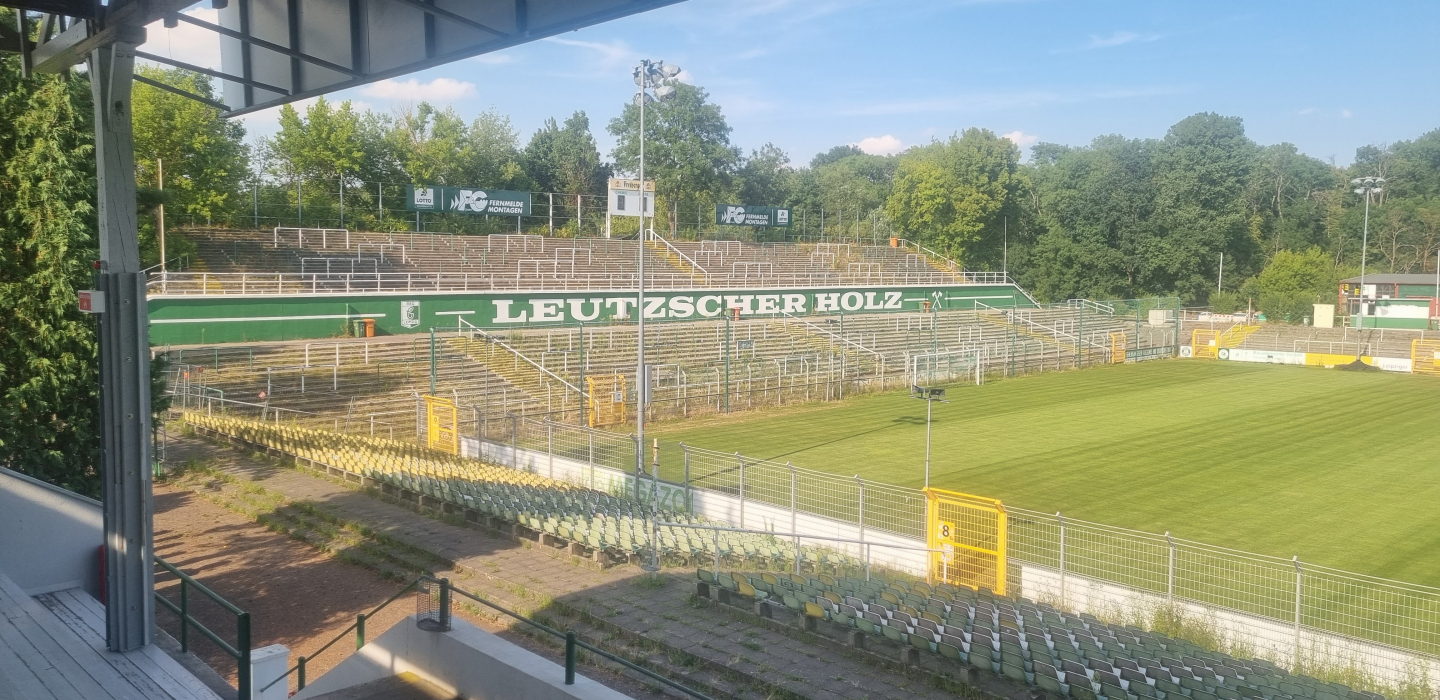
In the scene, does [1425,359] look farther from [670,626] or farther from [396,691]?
[396,691]

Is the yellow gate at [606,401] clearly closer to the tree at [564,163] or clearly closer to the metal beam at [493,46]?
the metal beam at [493,46]

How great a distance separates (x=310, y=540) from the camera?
1540cm

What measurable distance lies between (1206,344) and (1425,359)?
A: 10.5 m

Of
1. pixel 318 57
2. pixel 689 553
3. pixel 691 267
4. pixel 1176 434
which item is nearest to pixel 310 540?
pixel 689 553

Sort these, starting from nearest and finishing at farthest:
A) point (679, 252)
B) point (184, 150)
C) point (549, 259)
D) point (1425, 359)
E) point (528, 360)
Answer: point (528, 360), point (184, 150), point (1425, 359), point (549, 259), point (679, 252)

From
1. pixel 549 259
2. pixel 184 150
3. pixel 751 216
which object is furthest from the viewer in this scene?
pixel 751 216

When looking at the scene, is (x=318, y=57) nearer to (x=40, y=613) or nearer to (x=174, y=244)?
(x=40, y=613)

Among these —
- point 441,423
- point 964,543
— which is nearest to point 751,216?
point 441,423

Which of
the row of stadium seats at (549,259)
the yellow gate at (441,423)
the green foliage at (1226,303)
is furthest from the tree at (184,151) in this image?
the green foliage at (1226,303)

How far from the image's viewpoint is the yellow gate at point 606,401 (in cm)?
2967

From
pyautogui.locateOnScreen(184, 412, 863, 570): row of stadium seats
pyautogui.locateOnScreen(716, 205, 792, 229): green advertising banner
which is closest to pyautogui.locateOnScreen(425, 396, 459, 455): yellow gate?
pyautogui.locateOnScreen(184, 412, 863, 570): row of stadium seats

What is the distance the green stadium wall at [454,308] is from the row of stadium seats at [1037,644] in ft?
86.6

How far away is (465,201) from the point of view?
49.5 m

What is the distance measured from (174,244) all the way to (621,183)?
18.9 metres
